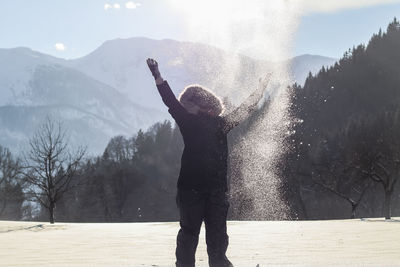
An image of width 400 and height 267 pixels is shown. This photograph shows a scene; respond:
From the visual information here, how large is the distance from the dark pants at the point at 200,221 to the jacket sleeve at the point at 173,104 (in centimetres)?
79

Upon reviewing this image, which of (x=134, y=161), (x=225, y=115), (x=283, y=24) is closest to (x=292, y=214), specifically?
(x=283, y=24)

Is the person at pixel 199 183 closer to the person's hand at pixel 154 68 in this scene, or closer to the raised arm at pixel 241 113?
the person's hand at pixel 154 68

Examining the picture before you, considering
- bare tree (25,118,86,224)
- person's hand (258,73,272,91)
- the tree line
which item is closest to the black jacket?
person's hand (258,73,272,91)

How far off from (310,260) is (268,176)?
209ft

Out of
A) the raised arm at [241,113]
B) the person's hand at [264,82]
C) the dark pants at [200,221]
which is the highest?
the person's hand at [264,82]

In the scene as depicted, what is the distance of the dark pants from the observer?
16.8ft

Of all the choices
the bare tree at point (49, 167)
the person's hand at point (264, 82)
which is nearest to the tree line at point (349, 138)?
the bare tree at point (49, 167)

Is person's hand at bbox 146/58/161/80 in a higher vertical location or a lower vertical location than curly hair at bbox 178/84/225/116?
higher

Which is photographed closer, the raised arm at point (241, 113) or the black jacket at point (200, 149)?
the black jacket at point (200, 149)

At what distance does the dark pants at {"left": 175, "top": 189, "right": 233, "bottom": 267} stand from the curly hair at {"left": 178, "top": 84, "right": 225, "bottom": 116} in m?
0.94

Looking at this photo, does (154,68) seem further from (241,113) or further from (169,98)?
(241,113)

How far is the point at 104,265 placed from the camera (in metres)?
6.49

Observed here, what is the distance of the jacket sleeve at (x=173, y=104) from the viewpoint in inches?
205

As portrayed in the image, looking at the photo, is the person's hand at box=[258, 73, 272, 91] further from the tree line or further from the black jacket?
the tree line
